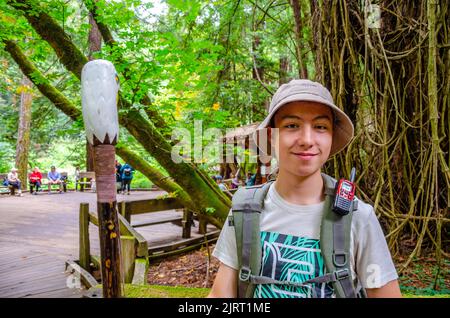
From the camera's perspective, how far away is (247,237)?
1.12 meters

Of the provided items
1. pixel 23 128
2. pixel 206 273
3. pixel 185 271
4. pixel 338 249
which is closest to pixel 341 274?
pixel 338 249

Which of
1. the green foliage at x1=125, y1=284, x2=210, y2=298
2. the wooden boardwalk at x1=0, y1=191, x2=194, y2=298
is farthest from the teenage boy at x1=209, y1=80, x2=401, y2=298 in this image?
the wooden boardwalk at x1=0, y1=191, x2=194, y2=298

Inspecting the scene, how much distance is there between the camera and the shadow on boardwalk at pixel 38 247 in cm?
462

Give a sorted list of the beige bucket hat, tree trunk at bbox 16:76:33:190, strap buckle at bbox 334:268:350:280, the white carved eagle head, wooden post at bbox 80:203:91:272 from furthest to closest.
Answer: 1. tree trunk at bbox 16:76:33:190
2. wooden post at bbox 80:203:91:272
3. the white carved eagle head
4. the beige bucket hat
5. strap buckle at bbox 334:268:350:280

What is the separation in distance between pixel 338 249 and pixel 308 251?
9cm

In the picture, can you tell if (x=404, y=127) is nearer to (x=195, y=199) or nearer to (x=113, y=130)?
(x=195, y=199)

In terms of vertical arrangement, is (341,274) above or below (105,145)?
below

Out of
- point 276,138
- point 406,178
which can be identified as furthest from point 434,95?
point 276,138

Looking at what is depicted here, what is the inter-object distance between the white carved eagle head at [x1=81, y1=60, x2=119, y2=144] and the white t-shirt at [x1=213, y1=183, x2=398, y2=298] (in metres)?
0.67

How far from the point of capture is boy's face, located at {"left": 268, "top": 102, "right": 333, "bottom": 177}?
114 centimetres

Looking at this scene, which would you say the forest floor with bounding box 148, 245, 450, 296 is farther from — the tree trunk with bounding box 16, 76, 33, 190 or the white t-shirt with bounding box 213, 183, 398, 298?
the tree trunk with bounding box 16, 76, 33, 190

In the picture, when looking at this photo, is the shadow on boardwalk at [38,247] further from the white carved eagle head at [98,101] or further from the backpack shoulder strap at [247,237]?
the backpack shoulder strap at [247,237]

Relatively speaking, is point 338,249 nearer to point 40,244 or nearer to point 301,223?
point 301,223
